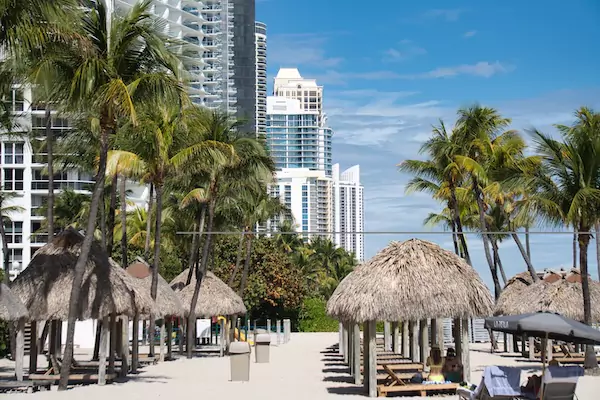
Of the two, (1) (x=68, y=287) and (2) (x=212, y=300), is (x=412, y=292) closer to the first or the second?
(1) (x=68, y=287)

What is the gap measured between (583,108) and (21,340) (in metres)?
17.8

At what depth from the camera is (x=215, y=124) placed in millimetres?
33031

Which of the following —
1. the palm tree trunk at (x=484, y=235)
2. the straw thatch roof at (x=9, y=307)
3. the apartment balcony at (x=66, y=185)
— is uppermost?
the apartment balcony at (x=66, y=185)

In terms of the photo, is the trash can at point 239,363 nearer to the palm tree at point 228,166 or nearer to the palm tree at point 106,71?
the palm tree at point 106,71

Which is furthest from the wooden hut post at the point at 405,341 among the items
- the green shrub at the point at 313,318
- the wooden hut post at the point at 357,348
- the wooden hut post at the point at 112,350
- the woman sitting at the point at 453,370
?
the green shrub at the point at 313,318

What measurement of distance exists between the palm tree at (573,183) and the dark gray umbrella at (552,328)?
8900 mm

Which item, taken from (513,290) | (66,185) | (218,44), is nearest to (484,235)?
(513,290)

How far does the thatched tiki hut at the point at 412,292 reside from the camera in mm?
18344

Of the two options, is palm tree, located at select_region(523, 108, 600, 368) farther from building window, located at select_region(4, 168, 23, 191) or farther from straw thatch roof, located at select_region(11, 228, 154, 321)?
building window, located at select_region(4, 168, 23, 191)

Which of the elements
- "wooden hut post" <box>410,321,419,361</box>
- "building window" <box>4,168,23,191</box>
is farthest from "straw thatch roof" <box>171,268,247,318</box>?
"building window" <box>4,168,23,191</box>

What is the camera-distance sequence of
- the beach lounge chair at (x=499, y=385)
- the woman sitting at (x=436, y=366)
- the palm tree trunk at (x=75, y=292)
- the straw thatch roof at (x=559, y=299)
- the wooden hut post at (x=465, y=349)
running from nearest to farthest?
the beach lounge chair at (x=499, y=385) < the woman sitting at (x=436, y=366) < the wooden hut post at (x=465, y=349) < the palm tree trunk at (x=75, y=292) < the straw thatch roof at (x=559, y=299)

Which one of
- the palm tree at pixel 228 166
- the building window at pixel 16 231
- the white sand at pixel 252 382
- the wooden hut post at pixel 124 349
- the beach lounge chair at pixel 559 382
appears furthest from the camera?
the building window at pixel 16 231

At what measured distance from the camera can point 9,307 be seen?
63.2 feet

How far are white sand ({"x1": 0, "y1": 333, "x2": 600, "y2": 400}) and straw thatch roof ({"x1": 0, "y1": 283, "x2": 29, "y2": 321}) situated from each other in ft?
5.26
